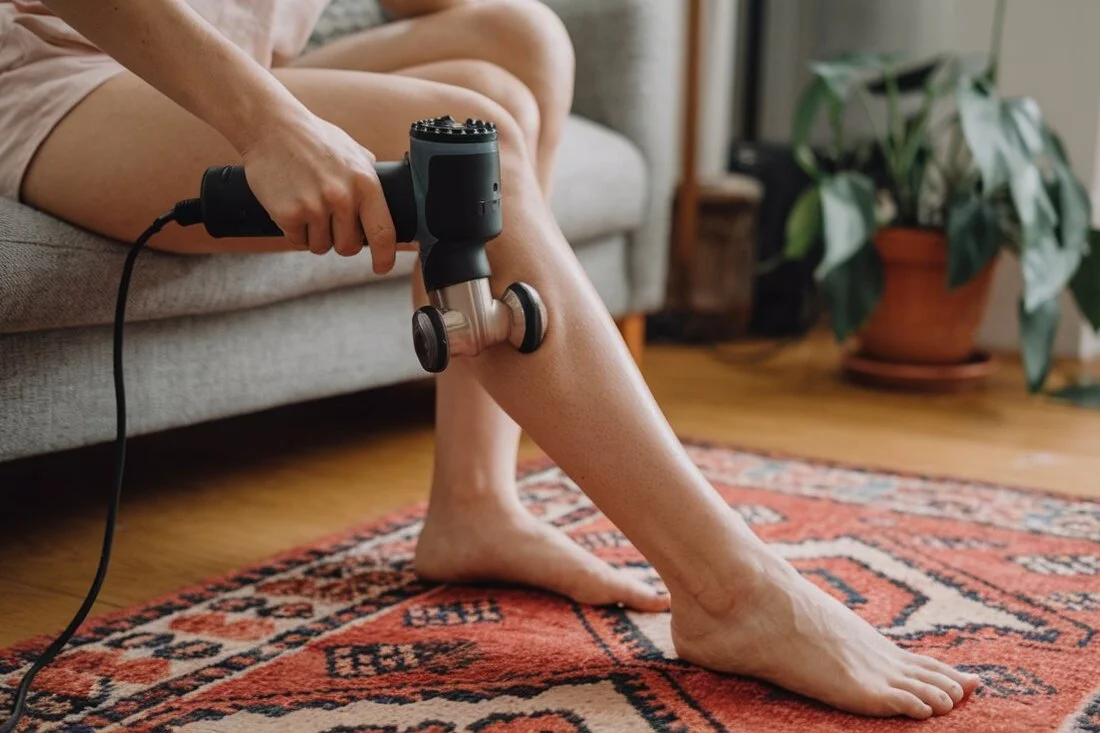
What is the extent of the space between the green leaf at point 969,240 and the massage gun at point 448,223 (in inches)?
52.4

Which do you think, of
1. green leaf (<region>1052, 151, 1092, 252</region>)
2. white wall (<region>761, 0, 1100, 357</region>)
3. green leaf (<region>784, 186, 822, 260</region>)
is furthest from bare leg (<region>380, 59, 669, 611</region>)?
white wall (<region>761, 0, 1100, 357</region>)

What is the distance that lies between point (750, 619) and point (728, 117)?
7.94 feet

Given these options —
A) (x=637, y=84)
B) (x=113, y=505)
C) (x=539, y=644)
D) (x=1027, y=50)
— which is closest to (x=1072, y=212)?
(x=1027, y=50)

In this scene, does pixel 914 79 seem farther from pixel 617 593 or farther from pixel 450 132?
pixel 450 132

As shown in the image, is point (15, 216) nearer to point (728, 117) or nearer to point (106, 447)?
point (106, 447)

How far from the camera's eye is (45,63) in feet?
3.64

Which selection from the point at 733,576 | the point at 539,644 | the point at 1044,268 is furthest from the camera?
the point at 1044,268

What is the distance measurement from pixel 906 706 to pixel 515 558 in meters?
0.38

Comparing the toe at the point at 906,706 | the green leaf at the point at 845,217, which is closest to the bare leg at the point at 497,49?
the toe at the point at 906,706

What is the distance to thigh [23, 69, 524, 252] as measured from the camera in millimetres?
1008

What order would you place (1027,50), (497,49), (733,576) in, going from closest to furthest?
(733,576) < (497,49) < (1027,50)

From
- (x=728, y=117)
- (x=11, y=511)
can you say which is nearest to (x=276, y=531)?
(x=11, y=511)

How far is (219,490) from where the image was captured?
1.55 meters

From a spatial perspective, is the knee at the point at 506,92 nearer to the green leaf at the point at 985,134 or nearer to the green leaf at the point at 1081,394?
the green leaf at the point at 985,134
